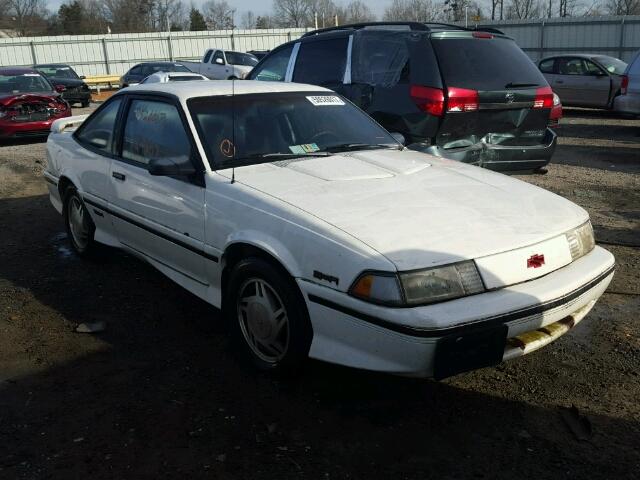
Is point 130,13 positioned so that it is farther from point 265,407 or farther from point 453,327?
point 453,327

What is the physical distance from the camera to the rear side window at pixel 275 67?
7.87 metres

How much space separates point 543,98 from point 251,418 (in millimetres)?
4651

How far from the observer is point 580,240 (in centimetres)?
350

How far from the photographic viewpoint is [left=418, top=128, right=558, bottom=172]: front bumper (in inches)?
246

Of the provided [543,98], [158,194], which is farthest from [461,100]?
[158,194]

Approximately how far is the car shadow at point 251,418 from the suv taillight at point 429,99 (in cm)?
294

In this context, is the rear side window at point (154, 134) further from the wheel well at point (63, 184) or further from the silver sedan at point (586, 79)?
the silver sedan at point (586, 79)

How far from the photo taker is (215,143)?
4055 mm

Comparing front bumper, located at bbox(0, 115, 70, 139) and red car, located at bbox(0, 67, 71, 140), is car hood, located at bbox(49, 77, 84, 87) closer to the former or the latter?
red car, located at bbox(0, 67, 71, 140)

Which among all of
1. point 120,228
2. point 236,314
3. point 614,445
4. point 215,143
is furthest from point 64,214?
point 614,445

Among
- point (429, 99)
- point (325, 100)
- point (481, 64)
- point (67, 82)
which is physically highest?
point (481, 64)

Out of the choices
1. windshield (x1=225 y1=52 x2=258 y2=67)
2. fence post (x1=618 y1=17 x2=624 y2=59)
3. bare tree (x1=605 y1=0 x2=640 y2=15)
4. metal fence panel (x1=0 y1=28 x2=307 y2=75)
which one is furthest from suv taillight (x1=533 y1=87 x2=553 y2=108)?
bare tree (x1=605 y1=0 x2=640 y2=15)

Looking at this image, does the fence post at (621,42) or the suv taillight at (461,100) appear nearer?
the suv taillight at (461,100)

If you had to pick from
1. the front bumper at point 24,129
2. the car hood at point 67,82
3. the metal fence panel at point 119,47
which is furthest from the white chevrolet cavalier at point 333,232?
the metal fence panel at point 119,47
